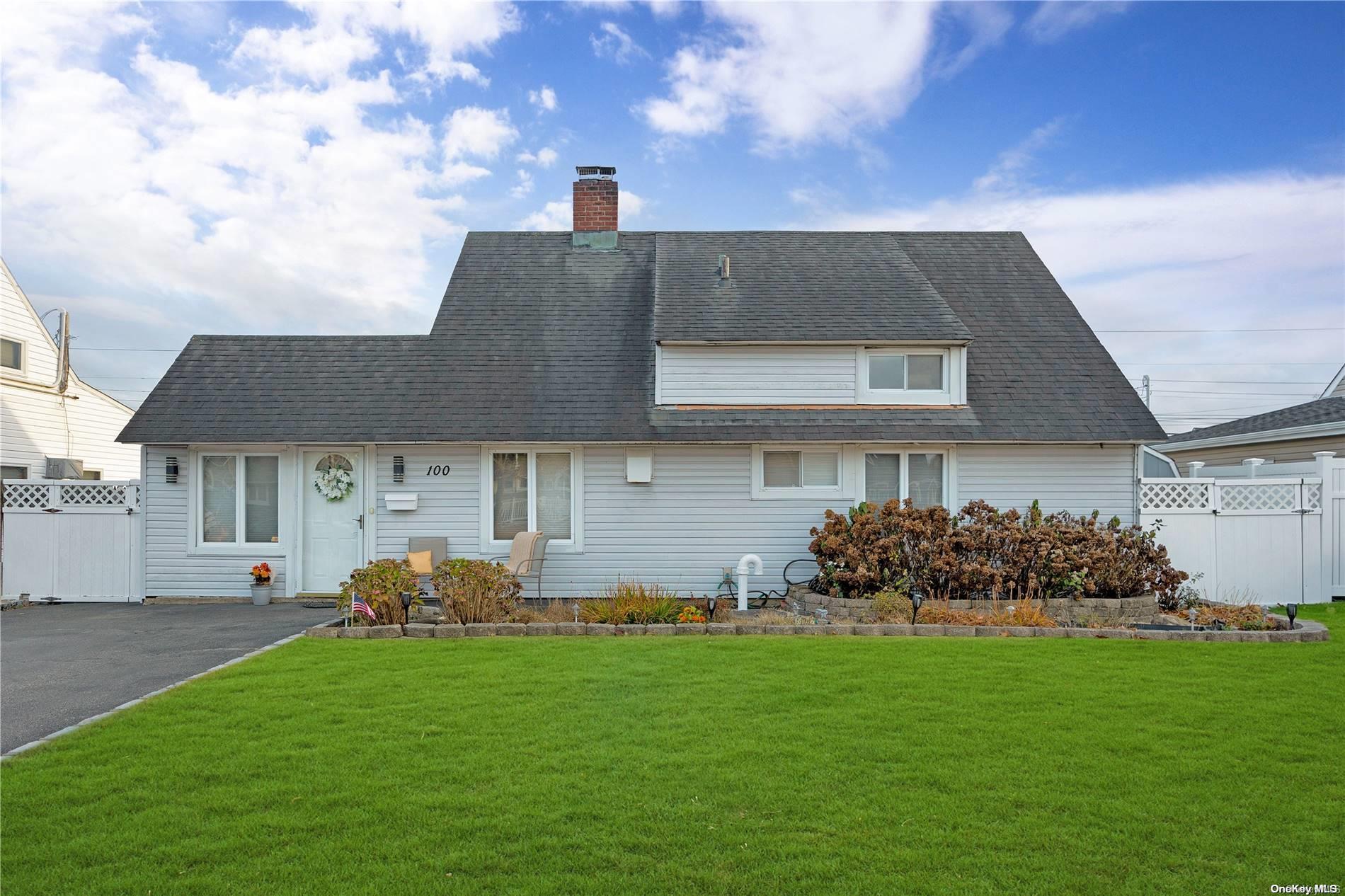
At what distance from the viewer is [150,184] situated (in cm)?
1452

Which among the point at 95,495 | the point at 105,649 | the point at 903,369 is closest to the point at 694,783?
the point at 105,649

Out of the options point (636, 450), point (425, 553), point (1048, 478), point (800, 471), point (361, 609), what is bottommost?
point (361, 609)

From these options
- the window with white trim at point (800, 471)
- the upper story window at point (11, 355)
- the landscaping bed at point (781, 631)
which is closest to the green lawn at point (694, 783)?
the landscaping bed at point (781, 631)

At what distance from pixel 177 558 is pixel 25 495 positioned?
2599 mm

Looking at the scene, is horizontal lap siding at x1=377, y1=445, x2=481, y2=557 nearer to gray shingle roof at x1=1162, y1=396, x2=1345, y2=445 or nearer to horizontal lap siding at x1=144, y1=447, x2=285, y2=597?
horizontal lap siding at x1=144, y1=447, x2=285, y2=597

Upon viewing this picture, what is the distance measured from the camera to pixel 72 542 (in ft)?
41.5

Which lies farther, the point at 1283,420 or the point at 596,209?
the point at 1283,420

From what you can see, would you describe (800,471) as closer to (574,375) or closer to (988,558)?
(988,558)

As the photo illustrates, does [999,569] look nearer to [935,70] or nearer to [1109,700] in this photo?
[1109,700]

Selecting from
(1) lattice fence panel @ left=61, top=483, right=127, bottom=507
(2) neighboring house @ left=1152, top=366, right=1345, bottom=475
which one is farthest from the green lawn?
(2) neighboring house @ left=1152, top=366, right=1345, bottom=475

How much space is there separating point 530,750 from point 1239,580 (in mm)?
12198

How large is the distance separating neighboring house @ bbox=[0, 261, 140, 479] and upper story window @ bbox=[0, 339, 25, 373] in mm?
14

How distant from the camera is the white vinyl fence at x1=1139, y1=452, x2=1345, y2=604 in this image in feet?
40.4

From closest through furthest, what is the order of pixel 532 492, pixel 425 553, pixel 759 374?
pixel 425 553, pixel 532 492, pixel 759 374
